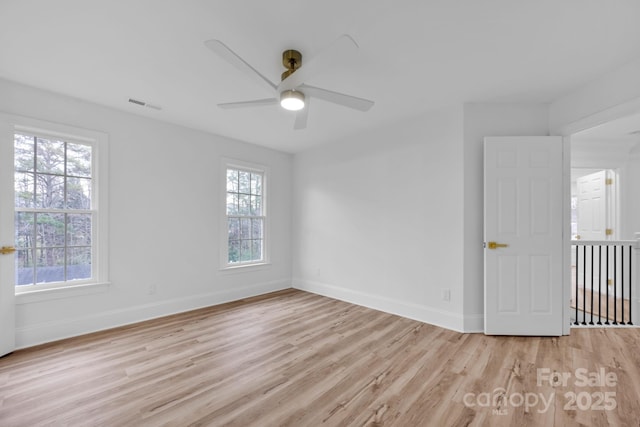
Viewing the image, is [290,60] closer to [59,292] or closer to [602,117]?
[602,117]

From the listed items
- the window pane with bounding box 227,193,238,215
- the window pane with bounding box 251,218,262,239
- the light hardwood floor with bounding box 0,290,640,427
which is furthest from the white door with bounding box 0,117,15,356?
the window pane with bounding box 251,218,262,239

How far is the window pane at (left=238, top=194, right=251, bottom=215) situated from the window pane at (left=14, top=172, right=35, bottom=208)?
237 cm

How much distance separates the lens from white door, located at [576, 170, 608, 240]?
4.70 meters

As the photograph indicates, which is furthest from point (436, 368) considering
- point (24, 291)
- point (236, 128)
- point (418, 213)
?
point (24, 291)

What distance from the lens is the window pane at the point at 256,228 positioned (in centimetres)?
474

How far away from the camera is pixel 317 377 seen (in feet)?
7.24

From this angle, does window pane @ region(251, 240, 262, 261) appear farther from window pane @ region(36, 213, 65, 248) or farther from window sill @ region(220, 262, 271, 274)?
window pane @ region(36, 213, 65, 248)

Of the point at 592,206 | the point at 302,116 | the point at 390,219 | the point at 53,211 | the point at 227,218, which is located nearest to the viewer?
the point at 302,116

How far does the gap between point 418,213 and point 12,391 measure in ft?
13.1

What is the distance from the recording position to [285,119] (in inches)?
141

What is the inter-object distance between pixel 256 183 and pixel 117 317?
2647mm

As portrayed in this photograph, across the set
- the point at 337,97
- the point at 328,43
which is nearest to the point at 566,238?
the point at 337,97

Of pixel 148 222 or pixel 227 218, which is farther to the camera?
pixel 227 218

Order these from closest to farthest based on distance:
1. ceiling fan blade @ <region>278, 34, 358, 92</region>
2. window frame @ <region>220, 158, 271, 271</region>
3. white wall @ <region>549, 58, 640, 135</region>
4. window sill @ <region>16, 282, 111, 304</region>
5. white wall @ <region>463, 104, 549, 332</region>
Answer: ceiling fan blade @ <region>278, 34, 358, 92</region> < white wall @ <region>549, 58, 640, 135</region> < window sill @ <region>16, 282, 111, 304</region> < white wall @ <region>463, 104, 549, 332</region> < window frame @ <region>220, 158, 271, 271</region>
